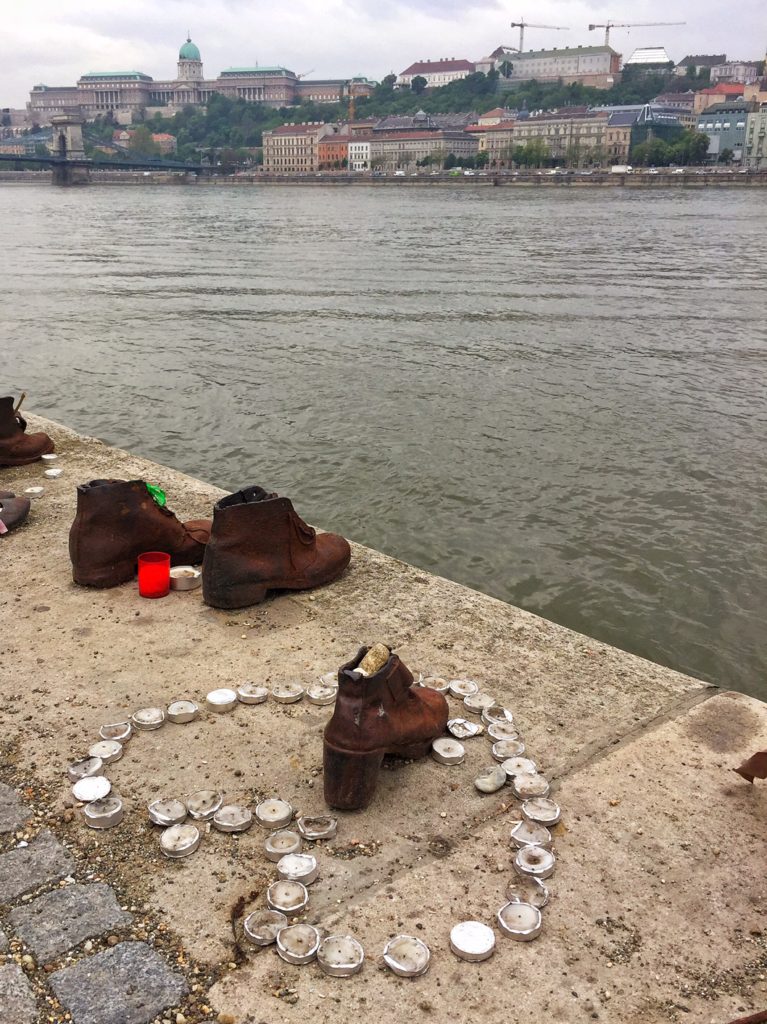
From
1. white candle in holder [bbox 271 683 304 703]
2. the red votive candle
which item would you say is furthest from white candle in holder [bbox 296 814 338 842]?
the red votive candle

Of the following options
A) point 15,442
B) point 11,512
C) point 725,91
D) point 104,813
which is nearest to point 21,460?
point 15,442

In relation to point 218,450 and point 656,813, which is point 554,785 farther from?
point 218,450

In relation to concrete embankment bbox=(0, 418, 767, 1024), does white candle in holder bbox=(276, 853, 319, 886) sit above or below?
above

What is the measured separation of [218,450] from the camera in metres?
9.51

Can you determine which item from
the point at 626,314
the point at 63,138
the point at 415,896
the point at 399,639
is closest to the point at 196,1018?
the point at 415,896

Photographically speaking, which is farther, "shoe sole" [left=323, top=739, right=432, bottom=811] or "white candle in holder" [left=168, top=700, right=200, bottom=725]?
"white candle in holder" [left=168, top=700, right=200, bottom=725]

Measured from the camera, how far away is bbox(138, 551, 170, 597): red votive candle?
4.61 m

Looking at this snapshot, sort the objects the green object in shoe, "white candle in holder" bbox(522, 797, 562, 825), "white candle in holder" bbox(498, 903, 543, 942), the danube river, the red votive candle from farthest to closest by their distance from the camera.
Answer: the danube river < the green object in shoe < the red votive candle < "white candle in holder" bbox(522, 797, 562, 825) < "white candle in holder" bbox(498, 903, 543, 942)

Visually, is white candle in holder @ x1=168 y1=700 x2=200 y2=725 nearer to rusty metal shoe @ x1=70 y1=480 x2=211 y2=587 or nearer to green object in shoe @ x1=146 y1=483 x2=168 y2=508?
rusty metal shoe @ x1=70 y1=480 x2=211 y2=587

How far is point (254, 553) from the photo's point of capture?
14.7ft

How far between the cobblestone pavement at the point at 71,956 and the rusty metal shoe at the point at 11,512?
308 centimetres

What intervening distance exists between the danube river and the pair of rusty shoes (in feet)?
6.87

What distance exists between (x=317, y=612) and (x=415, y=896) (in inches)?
79.0

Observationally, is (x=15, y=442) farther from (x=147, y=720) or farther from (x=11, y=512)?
(x=147, y=720)
